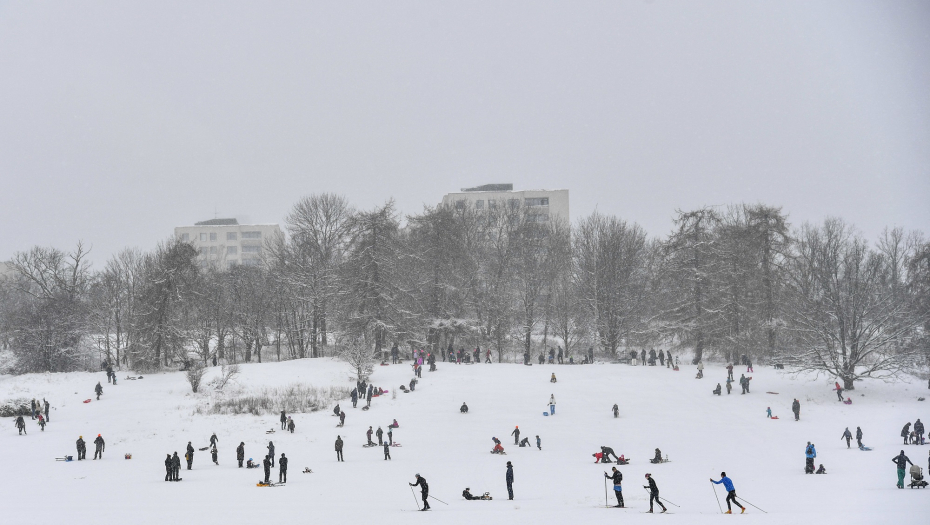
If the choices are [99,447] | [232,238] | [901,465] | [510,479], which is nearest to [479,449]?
[510,479]

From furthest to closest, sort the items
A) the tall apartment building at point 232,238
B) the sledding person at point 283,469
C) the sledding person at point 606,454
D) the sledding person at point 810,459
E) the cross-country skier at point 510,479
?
1. the tall apartment building at point 232,238
2. the sledding person at point 606,454
3. the sledding person at point 810,459
4. the sledding person at point 283,469
5. the cross-country skier at point 510,479

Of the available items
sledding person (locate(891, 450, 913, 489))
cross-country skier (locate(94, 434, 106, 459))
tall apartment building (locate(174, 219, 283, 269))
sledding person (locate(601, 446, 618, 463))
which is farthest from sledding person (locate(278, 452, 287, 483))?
tall apartment building (locate(174, 219, 283, 269))

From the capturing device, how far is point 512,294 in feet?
174

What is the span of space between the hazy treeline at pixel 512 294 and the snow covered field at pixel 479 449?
376 cm

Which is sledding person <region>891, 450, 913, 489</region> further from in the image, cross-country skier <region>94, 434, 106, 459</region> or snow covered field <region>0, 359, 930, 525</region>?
cross-country skier <region>94, 434, 106, 459</region>

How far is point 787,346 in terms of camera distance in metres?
44.5

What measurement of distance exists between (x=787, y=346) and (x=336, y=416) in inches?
1302

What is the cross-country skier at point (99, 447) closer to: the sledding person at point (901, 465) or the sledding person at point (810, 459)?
the sledding person at point (810, 459)

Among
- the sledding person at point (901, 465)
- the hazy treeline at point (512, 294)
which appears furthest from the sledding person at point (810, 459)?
the hazy treeline at point (512, 294)

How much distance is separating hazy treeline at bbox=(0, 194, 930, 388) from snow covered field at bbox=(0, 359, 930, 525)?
12.3 ft

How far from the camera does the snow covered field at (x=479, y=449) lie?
17172 millimetres

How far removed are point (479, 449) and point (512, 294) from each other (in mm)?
27015

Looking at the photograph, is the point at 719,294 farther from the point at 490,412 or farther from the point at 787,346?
the point at 490,412

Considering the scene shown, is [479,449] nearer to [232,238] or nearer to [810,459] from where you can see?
[810,459]
